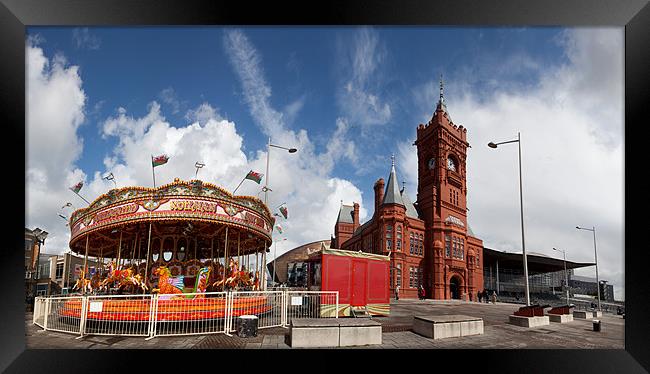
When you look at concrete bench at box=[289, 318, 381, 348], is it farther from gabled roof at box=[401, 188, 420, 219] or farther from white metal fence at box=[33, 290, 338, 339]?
gabled roof at box=[401, 188, 420, 219]

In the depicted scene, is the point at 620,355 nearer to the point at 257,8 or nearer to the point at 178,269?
the point at 257,8

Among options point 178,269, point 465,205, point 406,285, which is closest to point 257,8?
point 178,269

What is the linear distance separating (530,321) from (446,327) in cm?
592

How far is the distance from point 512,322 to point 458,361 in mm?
8763

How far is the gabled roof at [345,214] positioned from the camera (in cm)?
7644

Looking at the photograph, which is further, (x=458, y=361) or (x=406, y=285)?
(x=406, y=285)

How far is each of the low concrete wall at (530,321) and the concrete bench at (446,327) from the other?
12.8 feet

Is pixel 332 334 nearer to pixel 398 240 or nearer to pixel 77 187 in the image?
pixel 77 187

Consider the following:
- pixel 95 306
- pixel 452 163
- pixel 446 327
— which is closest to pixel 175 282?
pixel 95 306

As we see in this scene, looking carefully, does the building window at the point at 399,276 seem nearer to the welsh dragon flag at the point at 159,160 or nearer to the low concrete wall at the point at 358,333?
the welsh dragon flag at the point at 159,160

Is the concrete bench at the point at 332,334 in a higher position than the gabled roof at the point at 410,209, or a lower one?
lower

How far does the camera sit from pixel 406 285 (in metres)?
41.7

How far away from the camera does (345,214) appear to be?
77.1 metres

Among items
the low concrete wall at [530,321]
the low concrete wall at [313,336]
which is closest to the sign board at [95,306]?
the low concrete wall at [313,336]
